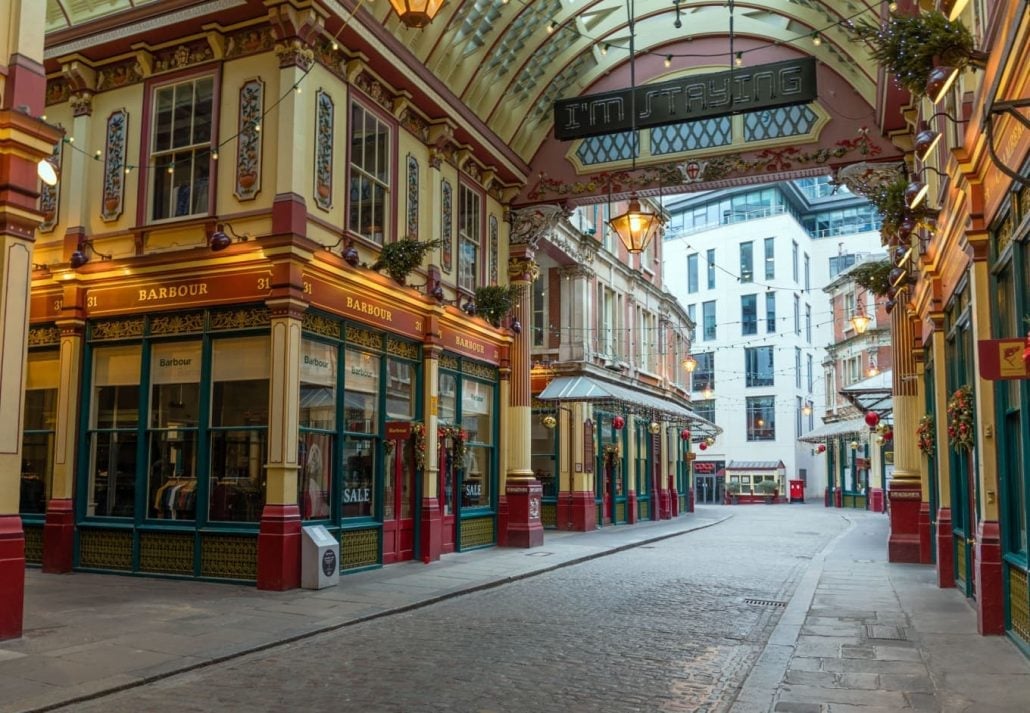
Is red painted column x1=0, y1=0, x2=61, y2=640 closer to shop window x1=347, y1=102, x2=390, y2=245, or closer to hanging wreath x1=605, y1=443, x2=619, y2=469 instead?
shop window x1=347, y1=102, x2=390, y2=245

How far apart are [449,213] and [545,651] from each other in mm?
10345

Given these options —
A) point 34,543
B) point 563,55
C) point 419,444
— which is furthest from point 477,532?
point 563,55

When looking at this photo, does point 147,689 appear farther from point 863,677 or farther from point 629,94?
point 629,94

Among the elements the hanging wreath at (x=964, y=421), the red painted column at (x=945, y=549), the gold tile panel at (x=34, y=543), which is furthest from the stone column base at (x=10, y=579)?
the red painted column at (x=945, y=549)

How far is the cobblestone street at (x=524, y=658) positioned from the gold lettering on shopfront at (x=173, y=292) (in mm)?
5592

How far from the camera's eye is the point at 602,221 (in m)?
29.3

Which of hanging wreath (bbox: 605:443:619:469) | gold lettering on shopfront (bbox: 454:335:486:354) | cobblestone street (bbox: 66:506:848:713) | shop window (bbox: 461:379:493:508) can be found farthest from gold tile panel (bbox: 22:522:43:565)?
hanging wreath (bbox: 605:443:619:469)

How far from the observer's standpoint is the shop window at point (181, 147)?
44.2 ft

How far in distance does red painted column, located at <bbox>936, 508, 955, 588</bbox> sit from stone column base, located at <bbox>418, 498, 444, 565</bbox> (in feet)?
26.6

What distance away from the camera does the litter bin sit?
1234cm

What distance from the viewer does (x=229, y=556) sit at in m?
12.8

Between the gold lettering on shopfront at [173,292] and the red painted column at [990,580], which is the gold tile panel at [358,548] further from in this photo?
the red painted column at [990,580]

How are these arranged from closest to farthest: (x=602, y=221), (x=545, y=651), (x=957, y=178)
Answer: (x=545, y=651) < (x=957, y=178) < (x=602, y=221)

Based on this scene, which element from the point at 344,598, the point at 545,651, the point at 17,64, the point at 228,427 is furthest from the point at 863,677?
the point at 17,64
